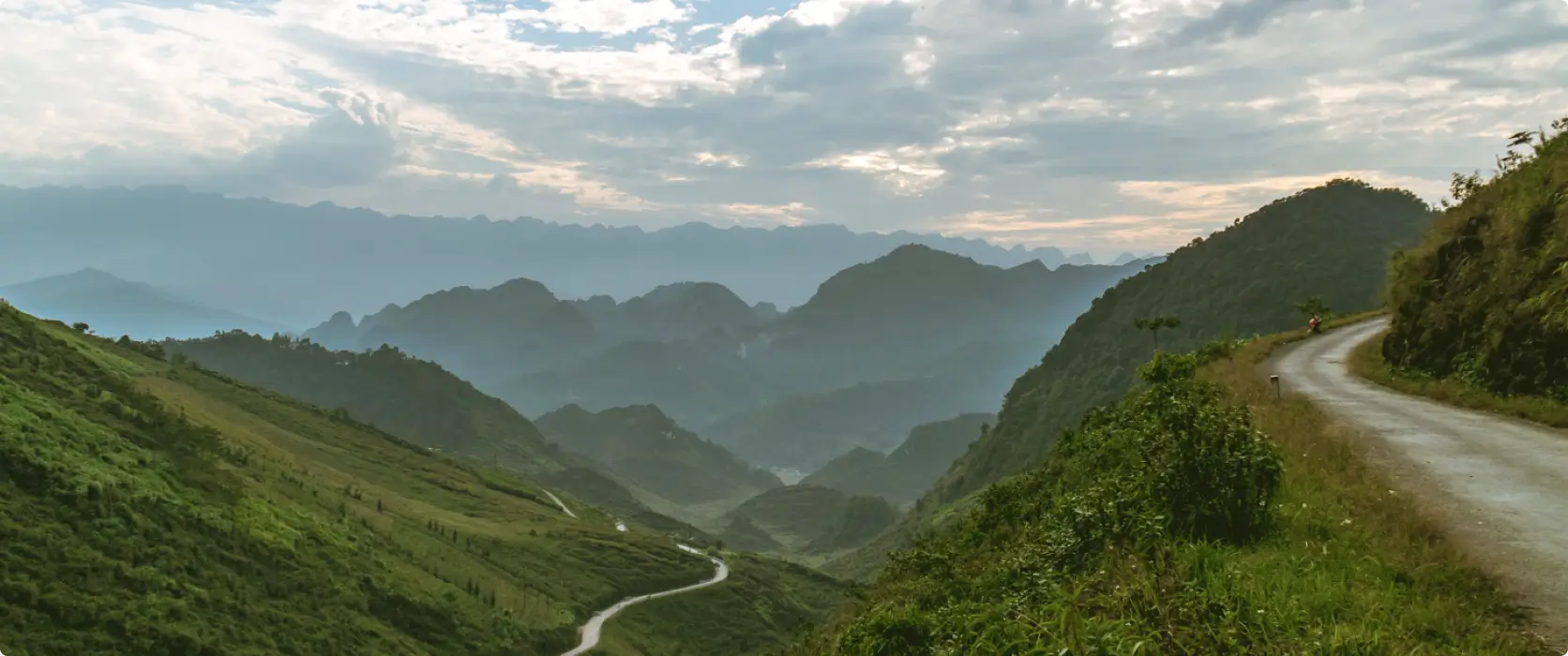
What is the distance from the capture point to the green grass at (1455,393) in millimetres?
17403

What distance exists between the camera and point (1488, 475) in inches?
514

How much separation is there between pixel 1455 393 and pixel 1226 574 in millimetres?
19113

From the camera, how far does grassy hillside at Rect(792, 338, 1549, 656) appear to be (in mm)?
Result: 7277

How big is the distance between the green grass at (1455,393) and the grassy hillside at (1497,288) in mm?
238

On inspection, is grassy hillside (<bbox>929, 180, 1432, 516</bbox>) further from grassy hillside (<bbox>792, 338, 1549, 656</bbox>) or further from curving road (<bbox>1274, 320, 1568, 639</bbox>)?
grassy hillside (<bbox>792, 338, 1549, 656</bbox>)

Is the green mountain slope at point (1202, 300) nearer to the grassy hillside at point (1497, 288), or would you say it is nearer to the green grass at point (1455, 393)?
the green grass at point (1455, 393)

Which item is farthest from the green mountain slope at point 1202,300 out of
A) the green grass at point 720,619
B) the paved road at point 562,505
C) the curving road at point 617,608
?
the paved road at point 562,505

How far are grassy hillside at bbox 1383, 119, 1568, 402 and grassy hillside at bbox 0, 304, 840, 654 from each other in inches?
2274

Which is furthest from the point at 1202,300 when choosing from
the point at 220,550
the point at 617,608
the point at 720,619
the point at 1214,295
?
the point at 220,550

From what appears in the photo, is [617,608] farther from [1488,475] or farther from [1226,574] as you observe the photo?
[1226,574]

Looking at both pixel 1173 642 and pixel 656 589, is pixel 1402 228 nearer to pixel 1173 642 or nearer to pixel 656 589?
pixel 656 589

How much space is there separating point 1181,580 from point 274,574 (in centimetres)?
6166

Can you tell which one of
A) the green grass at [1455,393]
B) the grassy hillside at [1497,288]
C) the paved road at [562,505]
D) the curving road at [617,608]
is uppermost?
the grassy hillside at [1497,288]

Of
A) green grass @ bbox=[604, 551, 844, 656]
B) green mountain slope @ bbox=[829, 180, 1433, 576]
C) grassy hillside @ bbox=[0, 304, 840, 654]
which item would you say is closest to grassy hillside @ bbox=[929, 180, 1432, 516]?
green mountain slope @ bbox=[829, 180, 1433, 576]
